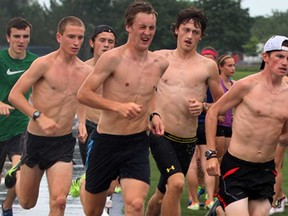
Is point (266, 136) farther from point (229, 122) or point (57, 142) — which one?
point (229, 122)

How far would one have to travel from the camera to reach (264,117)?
8383 mm

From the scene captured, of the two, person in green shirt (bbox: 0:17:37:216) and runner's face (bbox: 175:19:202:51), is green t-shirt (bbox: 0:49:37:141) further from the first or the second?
runner's face (bbox: 175:19:202:51)

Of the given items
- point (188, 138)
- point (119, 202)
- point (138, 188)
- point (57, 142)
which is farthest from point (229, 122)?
point (138, 188)

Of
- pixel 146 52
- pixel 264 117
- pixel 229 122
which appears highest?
pixel 146 52

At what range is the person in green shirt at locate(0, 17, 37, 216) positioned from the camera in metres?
11.6

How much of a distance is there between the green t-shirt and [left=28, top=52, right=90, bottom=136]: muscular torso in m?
1.79

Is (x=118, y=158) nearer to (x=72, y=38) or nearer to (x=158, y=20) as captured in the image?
(x=72, y=38)

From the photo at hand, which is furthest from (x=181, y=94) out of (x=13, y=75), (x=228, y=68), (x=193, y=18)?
(x=228, y=68)

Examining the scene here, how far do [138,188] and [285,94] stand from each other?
1.63 metres

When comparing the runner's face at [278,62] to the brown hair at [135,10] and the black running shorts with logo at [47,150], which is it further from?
the black running shorts with logo at [47,150]

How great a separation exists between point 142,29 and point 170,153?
5.42ft

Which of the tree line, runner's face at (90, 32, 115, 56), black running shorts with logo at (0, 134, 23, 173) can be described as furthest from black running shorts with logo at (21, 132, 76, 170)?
the tree line

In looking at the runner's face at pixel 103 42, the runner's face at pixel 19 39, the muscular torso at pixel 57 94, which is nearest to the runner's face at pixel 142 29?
the muscular torso at pixel 57 94

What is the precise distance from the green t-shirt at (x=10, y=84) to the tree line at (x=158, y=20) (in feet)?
283
